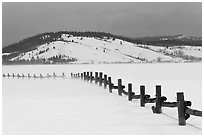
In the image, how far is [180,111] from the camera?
9.19 metres

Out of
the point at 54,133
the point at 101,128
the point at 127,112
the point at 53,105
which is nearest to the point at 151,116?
the point at 127,112

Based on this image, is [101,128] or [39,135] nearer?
[39,135]

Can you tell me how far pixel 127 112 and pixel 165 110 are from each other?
1.22 metres

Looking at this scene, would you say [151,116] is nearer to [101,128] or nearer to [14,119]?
[101,128]

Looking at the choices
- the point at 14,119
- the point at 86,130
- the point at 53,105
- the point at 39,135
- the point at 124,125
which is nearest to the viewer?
the point at 39,135

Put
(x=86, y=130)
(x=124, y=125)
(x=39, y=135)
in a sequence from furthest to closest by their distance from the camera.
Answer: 1. (x=124, y=125)
2. (x=86, y=130)
3. (x=39, y=135)

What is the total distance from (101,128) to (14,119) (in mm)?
2830

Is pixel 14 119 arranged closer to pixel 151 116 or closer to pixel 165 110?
pixel 151 116

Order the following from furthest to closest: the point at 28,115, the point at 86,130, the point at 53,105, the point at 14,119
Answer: the point at 53,105, the point at 28,115, the point at 14,119, the point at 86,130

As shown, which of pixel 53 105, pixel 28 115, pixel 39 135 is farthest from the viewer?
pixel 53 105

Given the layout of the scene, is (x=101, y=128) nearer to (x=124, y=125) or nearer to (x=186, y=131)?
(x=124, y=125)

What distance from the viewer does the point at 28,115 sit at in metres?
11.3

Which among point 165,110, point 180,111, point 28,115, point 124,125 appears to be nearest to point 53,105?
point 28,115

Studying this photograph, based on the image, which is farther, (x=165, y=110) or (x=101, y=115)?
(x=165, y=110)
